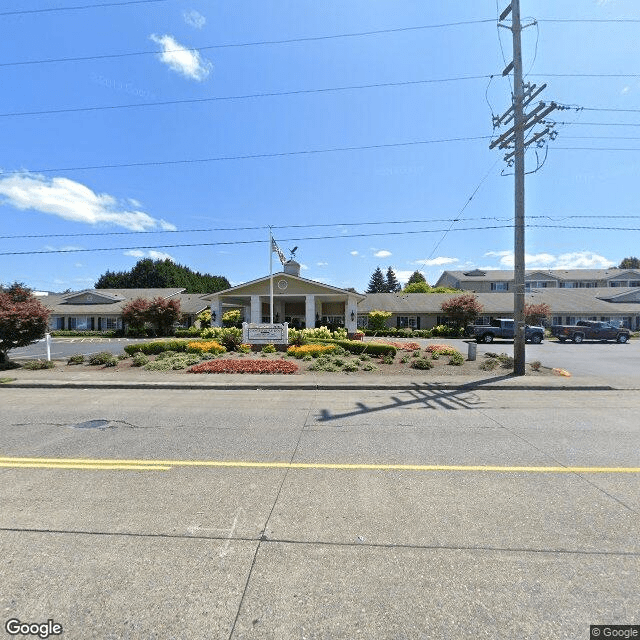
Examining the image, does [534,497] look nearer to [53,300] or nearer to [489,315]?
[489,315]

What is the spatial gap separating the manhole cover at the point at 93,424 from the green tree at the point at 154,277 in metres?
79.1

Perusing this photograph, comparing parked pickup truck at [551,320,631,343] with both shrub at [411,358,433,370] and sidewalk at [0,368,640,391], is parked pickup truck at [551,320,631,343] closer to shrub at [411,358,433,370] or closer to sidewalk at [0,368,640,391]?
sidewalk at [0,368,640,391]

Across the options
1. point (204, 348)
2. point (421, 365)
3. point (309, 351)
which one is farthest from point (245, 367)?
point (421, 365)

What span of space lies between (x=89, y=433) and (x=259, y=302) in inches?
1120

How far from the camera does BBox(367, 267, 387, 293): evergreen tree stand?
87125mm

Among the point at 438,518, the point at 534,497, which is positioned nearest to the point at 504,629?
the point at 438,518

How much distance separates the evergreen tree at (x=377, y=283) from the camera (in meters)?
87.1

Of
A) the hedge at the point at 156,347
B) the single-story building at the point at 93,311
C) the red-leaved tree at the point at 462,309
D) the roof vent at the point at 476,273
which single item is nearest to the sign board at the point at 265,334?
the hedge at the point at 156,347

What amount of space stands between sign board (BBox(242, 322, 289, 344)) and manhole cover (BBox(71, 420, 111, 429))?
508 inches

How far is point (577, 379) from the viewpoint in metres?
12.2

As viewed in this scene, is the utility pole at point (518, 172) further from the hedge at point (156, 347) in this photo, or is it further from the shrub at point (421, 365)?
the hedge at point (156, 347)

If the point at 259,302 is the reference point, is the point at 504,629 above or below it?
below

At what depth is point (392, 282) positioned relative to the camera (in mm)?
90500

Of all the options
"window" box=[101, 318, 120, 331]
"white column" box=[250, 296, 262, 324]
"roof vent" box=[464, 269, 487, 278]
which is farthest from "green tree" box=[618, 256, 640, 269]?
"window" box=[101, 318, 120, 331]
